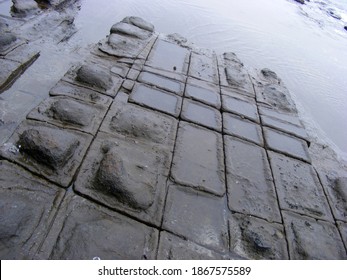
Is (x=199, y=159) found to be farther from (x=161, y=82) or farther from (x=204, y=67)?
(x=204, y=67)

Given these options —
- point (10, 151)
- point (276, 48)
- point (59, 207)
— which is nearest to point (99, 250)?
point (59, 207)

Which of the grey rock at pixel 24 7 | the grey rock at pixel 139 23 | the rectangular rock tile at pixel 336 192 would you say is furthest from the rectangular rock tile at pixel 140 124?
the grey rock at pixel 24 7

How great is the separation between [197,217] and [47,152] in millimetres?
963

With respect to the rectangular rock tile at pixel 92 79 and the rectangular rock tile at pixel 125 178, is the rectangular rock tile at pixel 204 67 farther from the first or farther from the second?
Answer: the rectangular rock tile at pixel 125 178

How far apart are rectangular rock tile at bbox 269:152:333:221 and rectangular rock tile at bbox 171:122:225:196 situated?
441 mm

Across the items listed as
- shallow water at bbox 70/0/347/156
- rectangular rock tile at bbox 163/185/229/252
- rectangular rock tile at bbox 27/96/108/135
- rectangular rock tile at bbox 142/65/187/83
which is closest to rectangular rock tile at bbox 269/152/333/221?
rectangular rock tile at bbox 163/185/229/252

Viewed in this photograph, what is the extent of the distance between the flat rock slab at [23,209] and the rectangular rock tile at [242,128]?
1.47 meters

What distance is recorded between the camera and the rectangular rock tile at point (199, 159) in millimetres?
1994

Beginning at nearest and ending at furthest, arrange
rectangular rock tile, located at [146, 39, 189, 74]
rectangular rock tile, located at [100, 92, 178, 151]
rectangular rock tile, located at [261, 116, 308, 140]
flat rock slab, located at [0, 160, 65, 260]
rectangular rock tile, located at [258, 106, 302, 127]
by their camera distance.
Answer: flat rock slab, located at [0, 160, 65, 260] < rectangular rock tile, located at [100, 92, 178, 151] < rectangular rock tile, located at [261, 116, 308, 140] < rectangular rock tile, located at [258, 106, 302, 127] < rectangular rock tile, located at [146, 39, 189, 74]

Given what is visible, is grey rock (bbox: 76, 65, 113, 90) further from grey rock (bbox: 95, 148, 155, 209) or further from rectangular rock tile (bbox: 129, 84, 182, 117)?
grey rock (bbox: 95, 148, 155, 209)

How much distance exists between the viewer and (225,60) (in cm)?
367

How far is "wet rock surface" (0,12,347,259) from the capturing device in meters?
1.57

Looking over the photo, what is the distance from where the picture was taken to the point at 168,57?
3326mm

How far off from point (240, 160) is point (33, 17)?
2843mm
